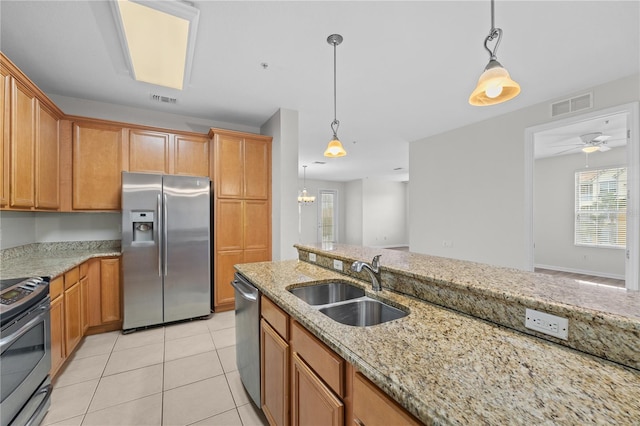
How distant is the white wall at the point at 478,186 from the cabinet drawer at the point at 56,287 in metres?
5.08

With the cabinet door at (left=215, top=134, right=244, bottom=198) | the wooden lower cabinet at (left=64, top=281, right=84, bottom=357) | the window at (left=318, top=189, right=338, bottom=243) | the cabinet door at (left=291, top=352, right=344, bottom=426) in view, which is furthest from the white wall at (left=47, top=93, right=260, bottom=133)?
the window at (left=318, top=189, right=338, bottom=243)

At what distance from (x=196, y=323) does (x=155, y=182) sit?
178cm

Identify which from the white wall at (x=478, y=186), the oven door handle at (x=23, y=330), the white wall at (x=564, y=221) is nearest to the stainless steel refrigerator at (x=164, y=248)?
the oven door handle at (x=23, y=330)

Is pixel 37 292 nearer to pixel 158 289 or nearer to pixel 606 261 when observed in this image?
pixel 158 289

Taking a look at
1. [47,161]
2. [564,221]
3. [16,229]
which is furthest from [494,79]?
[564,221]

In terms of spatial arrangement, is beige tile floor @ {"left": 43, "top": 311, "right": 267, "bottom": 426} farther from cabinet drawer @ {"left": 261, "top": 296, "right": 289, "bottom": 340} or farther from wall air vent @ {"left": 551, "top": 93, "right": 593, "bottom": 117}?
wall air vent @ {"left": 551, "top": 93, "right": 593, "bottom": 117}

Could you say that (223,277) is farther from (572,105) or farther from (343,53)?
(572,105)

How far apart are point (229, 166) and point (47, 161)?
1.79 meters

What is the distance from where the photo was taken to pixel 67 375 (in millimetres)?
2264

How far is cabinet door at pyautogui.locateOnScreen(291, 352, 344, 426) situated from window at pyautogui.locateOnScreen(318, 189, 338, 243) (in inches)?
368

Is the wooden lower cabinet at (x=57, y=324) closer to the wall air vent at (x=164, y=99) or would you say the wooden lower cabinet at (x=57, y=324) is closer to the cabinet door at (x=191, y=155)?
the cabinet door at (x=191, y=155)

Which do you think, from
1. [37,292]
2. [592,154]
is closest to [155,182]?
[37,292]

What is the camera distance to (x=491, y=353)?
0.89 metres

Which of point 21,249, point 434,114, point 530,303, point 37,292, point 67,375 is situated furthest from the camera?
point 434,114
